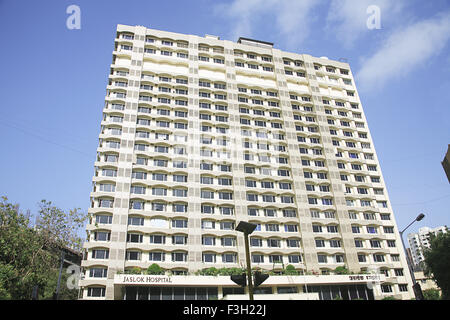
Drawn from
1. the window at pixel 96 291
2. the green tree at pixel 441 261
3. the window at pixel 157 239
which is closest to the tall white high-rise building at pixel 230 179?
the window at pixel 96 291

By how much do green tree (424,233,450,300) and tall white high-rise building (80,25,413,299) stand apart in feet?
28.8

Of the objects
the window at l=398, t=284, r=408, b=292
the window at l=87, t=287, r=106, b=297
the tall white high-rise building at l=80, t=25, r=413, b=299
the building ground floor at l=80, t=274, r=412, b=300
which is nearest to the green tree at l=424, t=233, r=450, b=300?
the building ground floor at l=80, t=274, r=412, b=300

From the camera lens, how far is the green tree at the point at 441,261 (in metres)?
45.1

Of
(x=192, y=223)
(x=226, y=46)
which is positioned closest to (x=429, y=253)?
(x=192, y=223)

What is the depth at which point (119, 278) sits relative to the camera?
4353 centimetres

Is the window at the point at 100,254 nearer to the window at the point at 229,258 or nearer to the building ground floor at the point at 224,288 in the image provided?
the building ground floor at the point at 224,288

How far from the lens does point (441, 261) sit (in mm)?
45562

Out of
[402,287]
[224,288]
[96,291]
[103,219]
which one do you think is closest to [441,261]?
[402,287]

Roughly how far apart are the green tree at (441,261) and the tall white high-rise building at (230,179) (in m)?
8.77

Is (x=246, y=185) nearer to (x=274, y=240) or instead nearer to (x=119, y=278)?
(x=274, y=240)

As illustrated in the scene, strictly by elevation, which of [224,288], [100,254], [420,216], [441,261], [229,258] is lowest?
[224,288]

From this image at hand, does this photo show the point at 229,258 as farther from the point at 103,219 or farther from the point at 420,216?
the point at 420,216

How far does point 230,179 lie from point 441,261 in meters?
34.1

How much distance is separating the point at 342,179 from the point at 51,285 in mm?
56814
